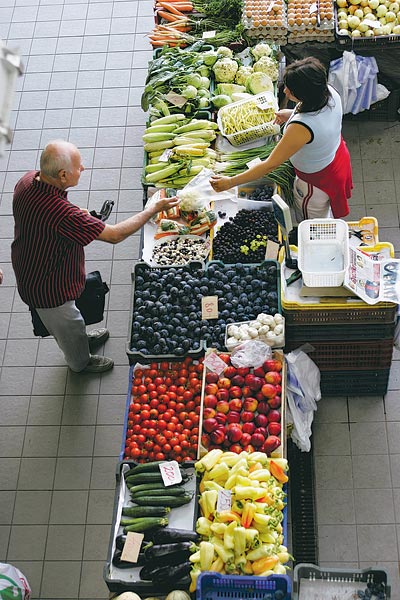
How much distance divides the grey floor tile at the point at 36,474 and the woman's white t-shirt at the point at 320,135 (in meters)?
2.36

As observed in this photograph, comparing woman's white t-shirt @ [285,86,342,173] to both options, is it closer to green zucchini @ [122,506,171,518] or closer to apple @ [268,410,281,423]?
apple @ [268,410,281,423]

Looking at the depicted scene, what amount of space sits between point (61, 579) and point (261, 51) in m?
3.89

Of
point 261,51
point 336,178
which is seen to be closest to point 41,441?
point 336,178

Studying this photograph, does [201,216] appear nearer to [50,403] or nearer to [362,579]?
[50,403]

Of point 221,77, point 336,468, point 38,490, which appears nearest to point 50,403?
point 38,490

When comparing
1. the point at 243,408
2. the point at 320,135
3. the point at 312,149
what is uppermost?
the point at 320,135

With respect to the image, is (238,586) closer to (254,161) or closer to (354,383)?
(354,383)

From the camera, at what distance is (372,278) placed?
166 inches

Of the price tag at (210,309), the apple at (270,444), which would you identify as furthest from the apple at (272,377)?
the price tag at (210,309)

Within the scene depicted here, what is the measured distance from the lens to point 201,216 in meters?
4.96

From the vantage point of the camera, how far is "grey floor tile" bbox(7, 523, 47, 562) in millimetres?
4426

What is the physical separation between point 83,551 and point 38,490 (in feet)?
1.64

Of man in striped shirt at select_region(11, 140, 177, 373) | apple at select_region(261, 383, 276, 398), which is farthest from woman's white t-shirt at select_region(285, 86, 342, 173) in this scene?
apple at select_region(261, 383, 276, 398)

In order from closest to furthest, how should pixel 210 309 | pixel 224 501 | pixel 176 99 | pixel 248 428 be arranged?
pixel 224 501
pixel 248 428
pixel 210 309
pixel 176 99
